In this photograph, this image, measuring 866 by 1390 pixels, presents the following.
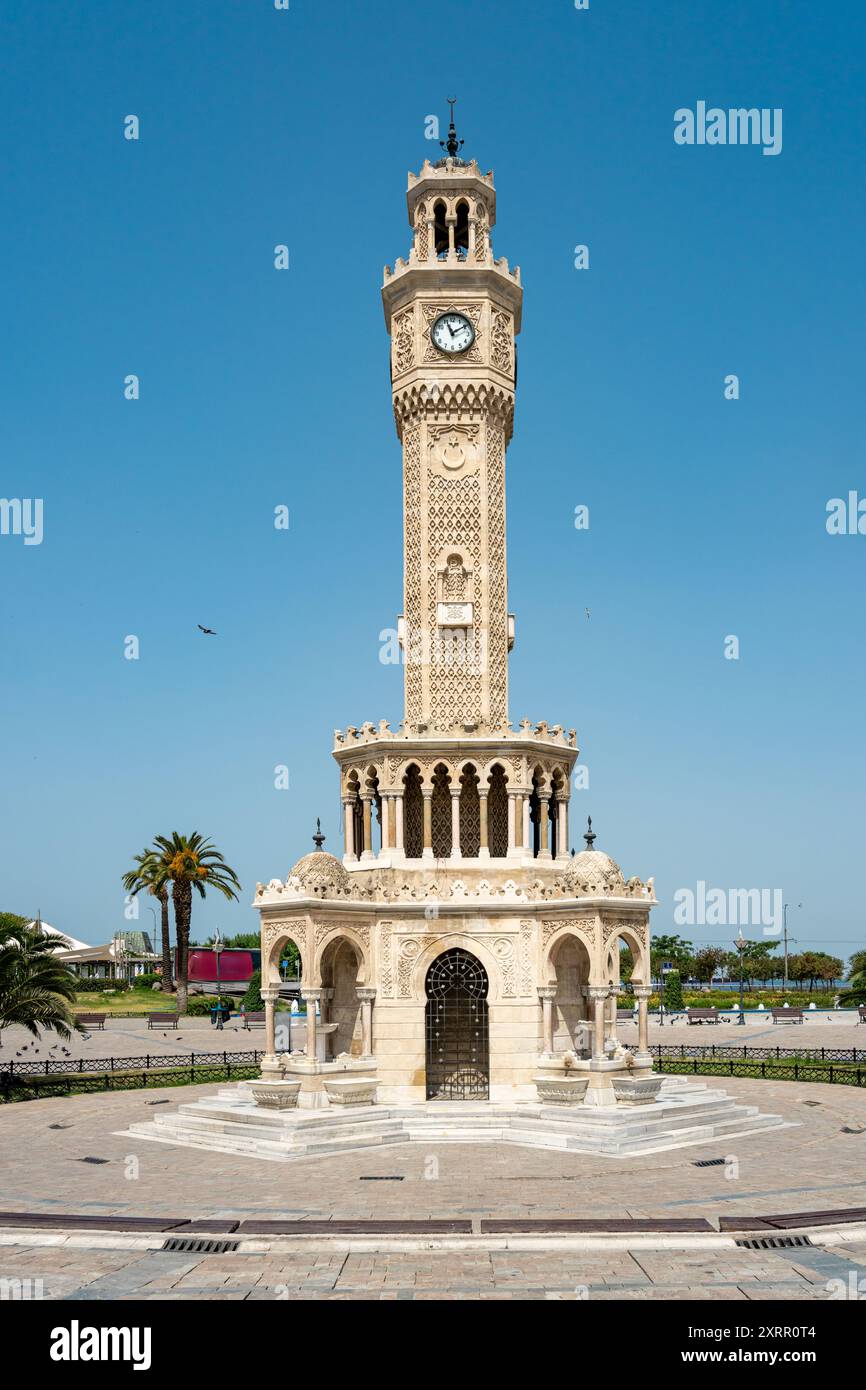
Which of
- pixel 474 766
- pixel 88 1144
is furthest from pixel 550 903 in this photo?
pixel 88 1144

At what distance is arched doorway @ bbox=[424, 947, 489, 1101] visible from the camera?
3109cm

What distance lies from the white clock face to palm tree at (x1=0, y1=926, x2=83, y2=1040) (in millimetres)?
21550

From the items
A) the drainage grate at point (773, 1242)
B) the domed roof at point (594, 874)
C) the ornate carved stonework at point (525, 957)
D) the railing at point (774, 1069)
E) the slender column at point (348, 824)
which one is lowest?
the railing at point (774, 1069)

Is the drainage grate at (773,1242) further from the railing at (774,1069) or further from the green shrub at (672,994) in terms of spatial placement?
the green shrub at (672,994)

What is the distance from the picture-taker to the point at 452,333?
3628 centimetres

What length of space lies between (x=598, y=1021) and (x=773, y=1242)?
12372 millimetres

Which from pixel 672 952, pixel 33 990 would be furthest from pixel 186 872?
pixel 672 952

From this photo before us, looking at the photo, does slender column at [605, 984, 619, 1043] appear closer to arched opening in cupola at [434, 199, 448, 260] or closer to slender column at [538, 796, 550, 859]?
slender column at [538, 796, 550, 859]

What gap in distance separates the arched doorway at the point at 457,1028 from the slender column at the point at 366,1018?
1.40 meters

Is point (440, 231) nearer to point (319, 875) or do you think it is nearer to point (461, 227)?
point (461, 227)

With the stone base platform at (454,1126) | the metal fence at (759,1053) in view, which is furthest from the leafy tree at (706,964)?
the stone base platform at (454,1126)

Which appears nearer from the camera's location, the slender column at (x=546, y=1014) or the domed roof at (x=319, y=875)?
the domed roof at (x=319, y=875)

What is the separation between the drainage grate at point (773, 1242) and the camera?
17.3 metres
